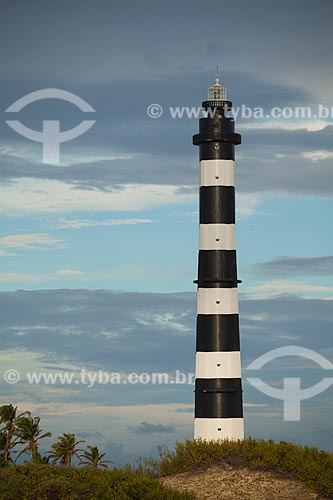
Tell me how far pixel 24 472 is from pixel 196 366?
12874 millimetres

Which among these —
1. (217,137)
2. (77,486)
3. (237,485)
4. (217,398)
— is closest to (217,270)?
(217,398)

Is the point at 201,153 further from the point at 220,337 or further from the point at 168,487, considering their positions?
the point at 168,487

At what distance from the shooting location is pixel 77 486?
35.5m

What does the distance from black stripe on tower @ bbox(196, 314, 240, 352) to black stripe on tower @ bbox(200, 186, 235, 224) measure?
4.53 m

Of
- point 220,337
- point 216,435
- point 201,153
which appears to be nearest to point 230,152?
point 201,153

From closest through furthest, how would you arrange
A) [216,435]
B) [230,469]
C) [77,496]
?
[77,496]
[230,469]
[216,435]

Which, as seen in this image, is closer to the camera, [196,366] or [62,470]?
[62,470]

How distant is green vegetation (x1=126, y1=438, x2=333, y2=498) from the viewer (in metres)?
38.5

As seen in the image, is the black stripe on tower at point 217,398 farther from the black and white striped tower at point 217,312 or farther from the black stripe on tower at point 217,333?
the black stripe on tower at point 217,333

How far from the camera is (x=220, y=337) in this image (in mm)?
47312

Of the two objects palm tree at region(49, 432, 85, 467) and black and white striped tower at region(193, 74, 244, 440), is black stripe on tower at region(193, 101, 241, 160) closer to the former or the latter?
black and white striped tower at region(193, 74, 244, 440)

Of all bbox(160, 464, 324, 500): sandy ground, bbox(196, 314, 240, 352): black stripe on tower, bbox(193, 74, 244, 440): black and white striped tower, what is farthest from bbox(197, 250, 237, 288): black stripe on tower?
bbox(160, 464, 324, 500): sandy ground

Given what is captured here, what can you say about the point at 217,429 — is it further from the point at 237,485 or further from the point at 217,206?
the point at 217,206

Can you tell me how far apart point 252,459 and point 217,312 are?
9243mm
